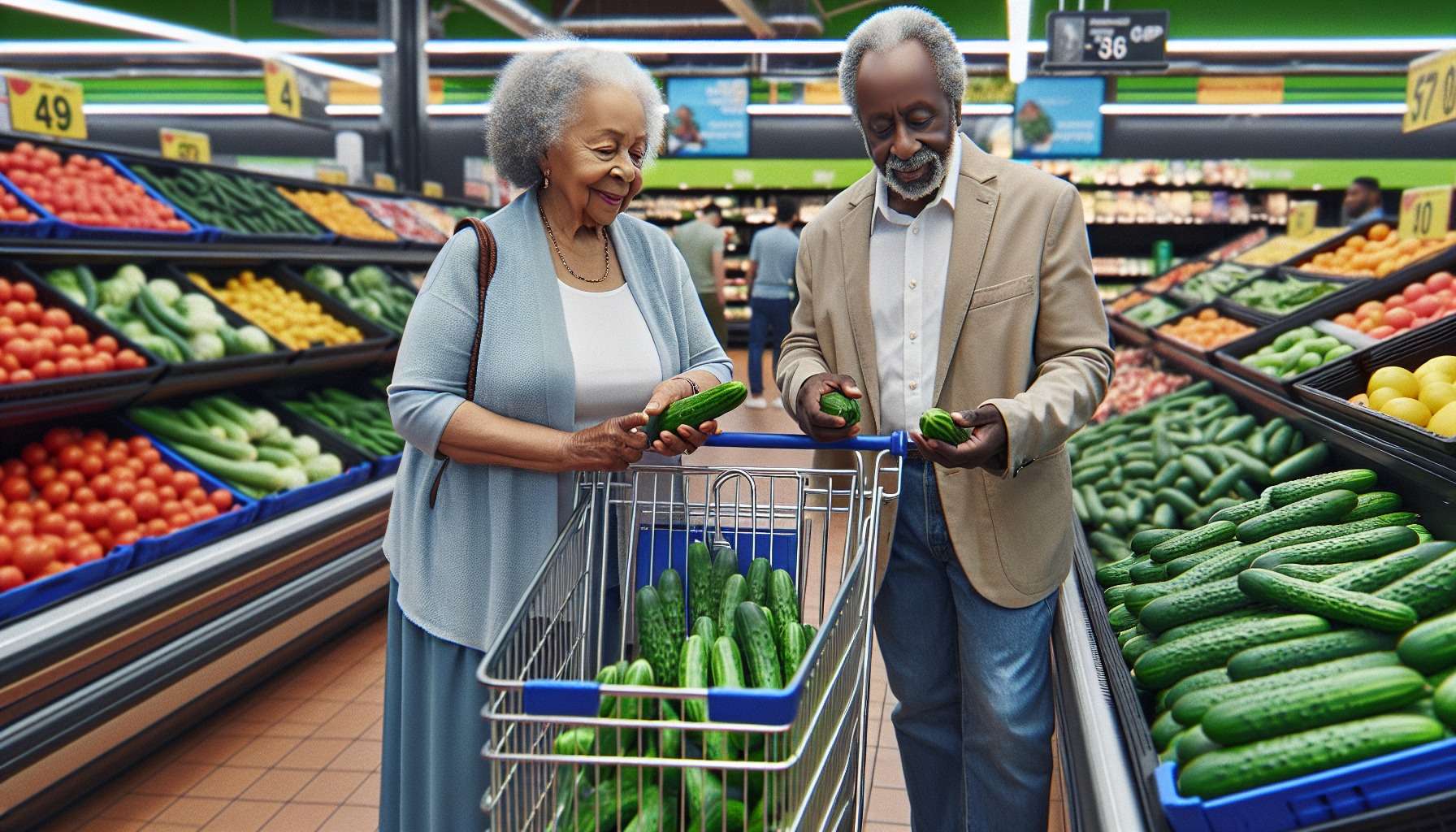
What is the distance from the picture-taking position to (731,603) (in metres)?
1.62

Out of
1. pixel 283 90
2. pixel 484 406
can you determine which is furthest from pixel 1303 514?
pixel 283 90

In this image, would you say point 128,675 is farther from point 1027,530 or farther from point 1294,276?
point 1294,276

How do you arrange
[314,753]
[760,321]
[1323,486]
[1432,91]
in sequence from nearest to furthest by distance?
1. [1323,486]
2. [314,753]
3. [1432,91]
4. [760,321]

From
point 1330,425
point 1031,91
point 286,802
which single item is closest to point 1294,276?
point 1330,425

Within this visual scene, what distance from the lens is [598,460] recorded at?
5.43 ft

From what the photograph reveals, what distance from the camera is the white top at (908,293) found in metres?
1.93

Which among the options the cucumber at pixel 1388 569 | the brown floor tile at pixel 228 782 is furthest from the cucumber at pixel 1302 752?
the brown floor tile at pixel 228 782

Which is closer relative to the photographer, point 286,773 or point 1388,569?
point 1388,569

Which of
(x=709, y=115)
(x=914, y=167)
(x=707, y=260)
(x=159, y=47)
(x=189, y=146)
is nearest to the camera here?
(x=914, y=167)

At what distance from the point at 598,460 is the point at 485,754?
1.83 feet

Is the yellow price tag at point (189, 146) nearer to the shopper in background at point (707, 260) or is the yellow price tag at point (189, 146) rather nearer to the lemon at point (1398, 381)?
the shopper in background at point (707, 260)

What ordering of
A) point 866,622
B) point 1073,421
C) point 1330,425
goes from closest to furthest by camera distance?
point 866,622 → point 1073,421 → point 1330,425

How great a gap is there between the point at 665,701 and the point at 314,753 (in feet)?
7.52

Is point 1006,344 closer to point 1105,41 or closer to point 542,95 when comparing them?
point 542,95
